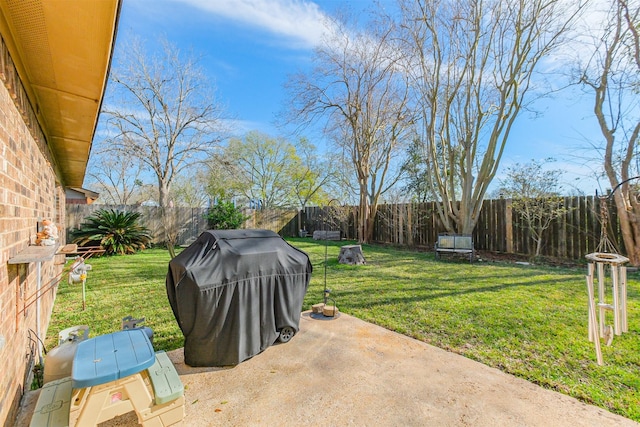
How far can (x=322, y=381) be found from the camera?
6.76ft

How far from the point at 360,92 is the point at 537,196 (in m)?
6.44

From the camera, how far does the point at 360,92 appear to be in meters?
10.4

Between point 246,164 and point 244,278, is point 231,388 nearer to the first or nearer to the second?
point 244,278

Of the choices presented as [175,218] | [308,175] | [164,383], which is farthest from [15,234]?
[308,175]

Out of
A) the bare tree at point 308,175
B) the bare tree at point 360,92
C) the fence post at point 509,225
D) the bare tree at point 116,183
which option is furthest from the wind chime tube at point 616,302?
the bare tree at point 116,183

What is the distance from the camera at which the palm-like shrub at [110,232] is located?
8562mm

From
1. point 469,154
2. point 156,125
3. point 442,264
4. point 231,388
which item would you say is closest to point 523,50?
point 469,154

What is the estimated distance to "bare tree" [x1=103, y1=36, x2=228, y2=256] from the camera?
1186 centimetres

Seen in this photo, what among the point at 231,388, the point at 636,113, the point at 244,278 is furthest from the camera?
the point at 636,113

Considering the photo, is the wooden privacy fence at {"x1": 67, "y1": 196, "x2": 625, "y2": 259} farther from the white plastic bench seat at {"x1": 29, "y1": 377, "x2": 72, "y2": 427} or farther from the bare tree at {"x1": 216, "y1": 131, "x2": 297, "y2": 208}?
the white plastic bench seat at {"x1": 29, "y1": 377, "x2": 72, "y2": 427}

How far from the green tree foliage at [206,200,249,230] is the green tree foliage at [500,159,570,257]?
9372 millimetres

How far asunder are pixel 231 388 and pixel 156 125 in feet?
45.4

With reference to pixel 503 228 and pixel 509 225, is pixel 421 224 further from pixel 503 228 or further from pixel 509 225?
pixel 509 225

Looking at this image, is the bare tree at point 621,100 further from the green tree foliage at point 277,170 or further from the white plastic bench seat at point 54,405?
the green tree foliage at point 277,170
